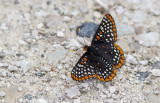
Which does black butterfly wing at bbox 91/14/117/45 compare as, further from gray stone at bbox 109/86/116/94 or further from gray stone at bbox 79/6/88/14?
gray stone at bbox 79/6/88/14

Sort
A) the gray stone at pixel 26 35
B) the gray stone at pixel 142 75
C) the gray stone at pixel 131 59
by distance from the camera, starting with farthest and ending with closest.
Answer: the gray stone at pixel 26 35 < the gray stone at pixel 131 59 < the gray stone at pixel 142 75

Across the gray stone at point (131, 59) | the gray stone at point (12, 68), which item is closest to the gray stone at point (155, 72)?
the gray stone at point (131, 59)

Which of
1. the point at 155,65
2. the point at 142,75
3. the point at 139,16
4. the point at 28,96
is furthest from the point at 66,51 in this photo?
the point at 139,16

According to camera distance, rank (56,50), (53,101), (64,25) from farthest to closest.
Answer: (64,25) → (56,50) → (53,101)

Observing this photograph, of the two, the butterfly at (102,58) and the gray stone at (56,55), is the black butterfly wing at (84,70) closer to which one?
the butterfly at (102,58)

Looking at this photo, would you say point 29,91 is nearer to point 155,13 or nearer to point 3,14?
point 3,14

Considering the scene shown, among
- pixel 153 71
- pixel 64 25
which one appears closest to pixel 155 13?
pixel 153 71

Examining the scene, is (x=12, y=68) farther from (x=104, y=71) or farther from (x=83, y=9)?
(x=83, y=9)
